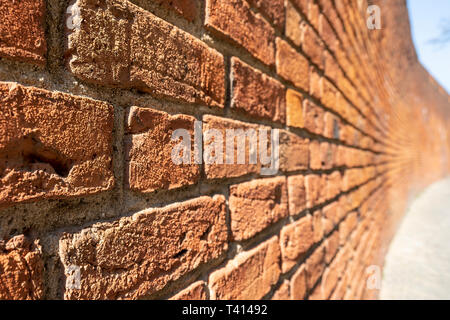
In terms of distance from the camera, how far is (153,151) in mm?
442

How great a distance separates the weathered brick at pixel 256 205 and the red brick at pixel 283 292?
0.17 m

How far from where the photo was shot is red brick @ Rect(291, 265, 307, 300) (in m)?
0.86

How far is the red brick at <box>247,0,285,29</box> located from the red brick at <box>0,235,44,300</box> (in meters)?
0.62

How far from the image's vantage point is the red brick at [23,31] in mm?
290

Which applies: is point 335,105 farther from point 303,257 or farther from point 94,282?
point 94,282

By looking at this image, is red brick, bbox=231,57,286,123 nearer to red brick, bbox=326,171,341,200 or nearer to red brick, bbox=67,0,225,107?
red brick, bbox=67,0,225,107

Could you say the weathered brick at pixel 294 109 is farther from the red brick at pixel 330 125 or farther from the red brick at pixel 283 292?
the red brick at pixel 283 292

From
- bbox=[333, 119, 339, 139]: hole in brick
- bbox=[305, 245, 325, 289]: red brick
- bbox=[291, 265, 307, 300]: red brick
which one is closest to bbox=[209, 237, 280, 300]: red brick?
bbox=[291, 265, 307, 300]: red brick

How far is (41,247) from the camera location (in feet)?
1.06

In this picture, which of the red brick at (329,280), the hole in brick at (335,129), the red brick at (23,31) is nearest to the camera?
the red brick at (23,31)

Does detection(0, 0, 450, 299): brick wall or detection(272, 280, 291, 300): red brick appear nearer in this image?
detection(0, 0, 450, 299): brick wall

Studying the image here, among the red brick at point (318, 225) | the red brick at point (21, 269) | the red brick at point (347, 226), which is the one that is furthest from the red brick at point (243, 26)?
the red brick at point (347, 226)

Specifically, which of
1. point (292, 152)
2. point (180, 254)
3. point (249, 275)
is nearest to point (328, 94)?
point (292, 152)
